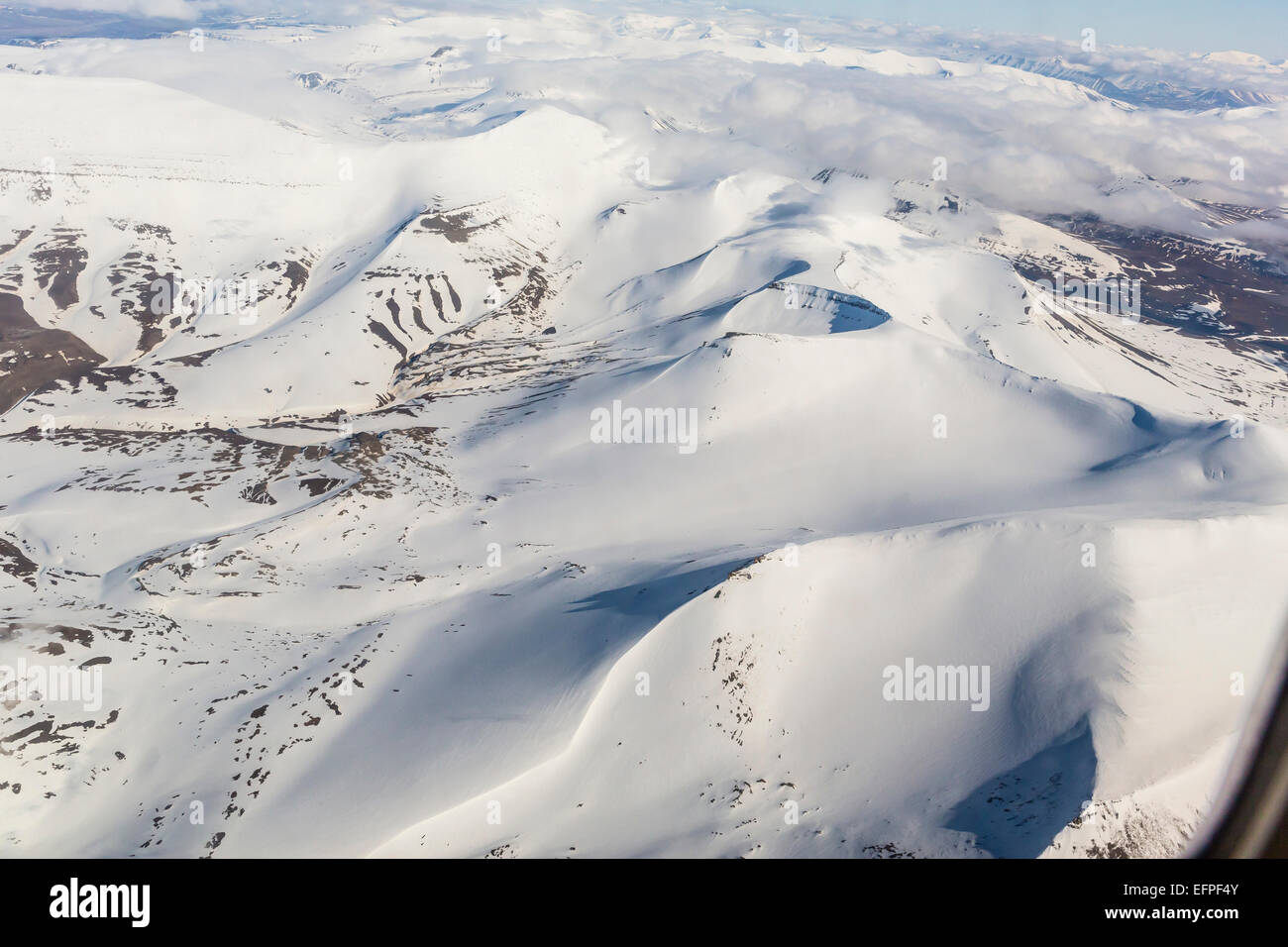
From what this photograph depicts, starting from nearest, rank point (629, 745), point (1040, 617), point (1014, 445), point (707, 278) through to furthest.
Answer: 1. point (629, 745)
2. point (1040, 617)
3. point (1014, 445)
4. point (707, 278)

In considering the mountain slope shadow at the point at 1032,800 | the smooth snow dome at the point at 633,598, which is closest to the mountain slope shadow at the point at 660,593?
the smooth snow dome at the point at 633,598

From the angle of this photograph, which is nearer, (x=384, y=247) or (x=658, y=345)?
(x=658, y=345)

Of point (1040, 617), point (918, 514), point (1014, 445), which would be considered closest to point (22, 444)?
point (918, 514)

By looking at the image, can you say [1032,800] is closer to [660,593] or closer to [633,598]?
[660,593]

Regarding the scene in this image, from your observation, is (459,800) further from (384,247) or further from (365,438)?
(384,247)

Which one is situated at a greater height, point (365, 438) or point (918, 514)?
point (918, 514)

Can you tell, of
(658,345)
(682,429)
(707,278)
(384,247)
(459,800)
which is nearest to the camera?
(459,800)

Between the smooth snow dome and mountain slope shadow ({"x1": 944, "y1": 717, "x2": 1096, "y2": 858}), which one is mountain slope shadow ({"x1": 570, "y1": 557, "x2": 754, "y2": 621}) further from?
mountain slope shadow ({"x1": 944, "y1": 717, "x2": 1096, "y2": 858})

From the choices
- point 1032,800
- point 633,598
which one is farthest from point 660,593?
point 1032,800
